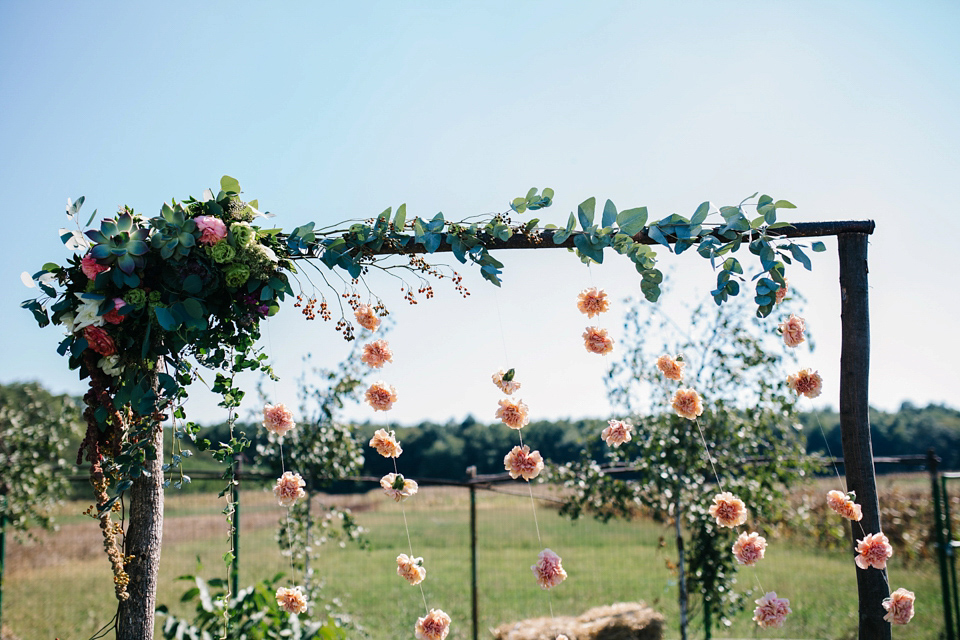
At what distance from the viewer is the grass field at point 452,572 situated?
5.70m

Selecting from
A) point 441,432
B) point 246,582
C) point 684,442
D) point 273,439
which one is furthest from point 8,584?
point 684,442

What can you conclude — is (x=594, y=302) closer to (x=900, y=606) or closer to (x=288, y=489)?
(x=288, y=489)

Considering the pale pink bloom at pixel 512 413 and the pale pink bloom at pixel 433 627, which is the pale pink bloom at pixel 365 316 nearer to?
the pale pink bloom at pixel 512 413

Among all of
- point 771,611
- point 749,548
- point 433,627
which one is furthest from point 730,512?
point 433,627

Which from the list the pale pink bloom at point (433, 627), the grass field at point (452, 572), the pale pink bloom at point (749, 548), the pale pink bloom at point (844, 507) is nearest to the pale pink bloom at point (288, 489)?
the pale pink bloom at point (433, 627)

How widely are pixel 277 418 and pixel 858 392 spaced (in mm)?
2095

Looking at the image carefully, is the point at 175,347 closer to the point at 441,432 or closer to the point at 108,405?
the point at 108,405

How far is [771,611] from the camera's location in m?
2.19

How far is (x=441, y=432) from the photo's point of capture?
12.9 meters

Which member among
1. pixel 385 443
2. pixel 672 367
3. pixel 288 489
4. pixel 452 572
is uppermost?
pixel 672 367

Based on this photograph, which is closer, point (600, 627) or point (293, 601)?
point (293, 601)

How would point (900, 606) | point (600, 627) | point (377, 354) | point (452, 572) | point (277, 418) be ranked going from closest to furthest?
point (900, 606), point (277, 418), point (377, 354), point (600, 627), point (452, 572)

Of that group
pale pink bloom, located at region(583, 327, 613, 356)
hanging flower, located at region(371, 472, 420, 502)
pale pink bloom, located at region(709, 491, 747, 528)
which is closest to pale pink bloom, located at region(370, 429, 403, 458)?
hanging flower, located at region(371, 472, 420, 502)

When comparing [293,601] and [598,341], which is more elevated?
[598,341]
